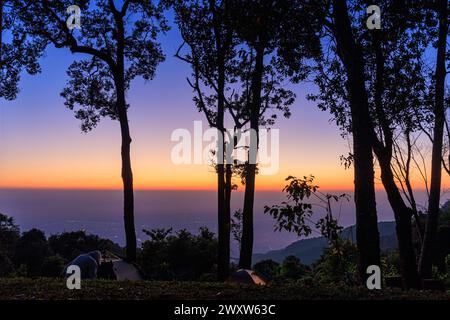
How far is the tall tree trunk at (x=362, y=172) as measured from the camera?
942 centimetres

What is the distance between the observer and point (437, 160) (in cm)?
1470

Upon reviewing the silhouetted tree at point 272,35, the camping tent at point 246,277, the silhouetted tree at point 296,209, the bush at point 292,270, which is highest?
the silhouetted tree at point 272,35

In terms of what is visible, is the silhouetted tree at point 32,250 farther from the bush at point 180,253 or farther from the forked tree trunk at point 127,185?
the forked tree trunk at point 127,185

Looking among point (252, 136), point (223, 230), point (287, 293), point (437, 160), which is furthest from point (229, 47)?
point (287, 293)

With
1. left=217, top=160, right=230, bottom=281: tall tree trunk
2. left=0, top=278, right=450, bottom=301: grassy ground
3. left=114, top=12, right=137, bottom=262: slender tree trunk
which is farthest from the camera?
left=217, top=160, right=230, bottom=281: tall tree trunk

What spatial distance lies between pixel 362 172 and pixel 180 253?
16.2 m

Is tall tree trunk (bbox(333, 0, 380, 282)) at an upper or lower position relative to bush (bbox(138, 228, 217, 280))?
upper

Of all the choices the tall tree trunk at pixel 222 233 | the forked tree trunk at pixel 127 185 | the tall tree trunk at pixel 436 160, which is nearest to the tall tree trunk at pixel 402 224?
the tall tree trunk at pixel 436 160

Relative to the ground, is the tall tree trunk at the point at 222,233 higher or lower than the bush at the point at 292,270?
higher

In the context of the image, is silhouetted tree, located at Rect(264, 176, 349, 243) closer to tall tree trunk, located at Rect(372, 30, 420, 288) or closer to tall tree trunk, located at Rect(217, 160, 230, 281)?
tall tree trunk, located at Rect(372, 30, 420, 288)

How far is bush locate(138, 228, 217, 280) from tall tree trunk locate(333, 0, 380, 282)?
12547 millimetres

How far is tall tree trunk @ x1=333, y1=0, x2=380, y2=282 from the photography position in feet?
30.9

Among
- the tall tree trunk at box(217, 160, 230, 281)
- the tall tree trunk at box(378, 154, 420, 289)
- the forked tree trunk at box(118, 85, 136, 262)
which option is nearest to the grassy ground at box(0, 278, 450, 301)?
the tall tree trunk at box(378, 154, 420, 289)

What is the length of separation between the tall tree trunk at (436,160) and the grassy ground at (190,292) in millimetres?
7826
